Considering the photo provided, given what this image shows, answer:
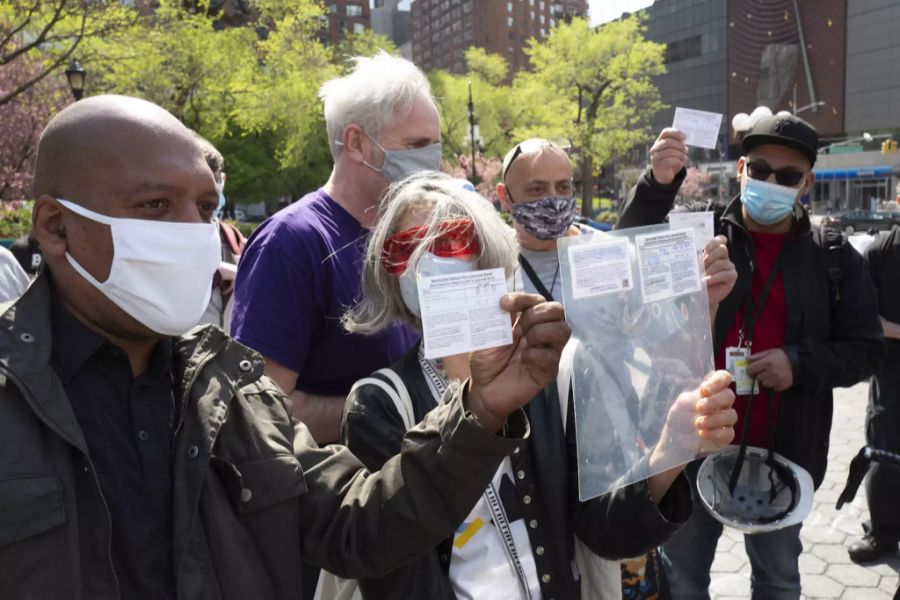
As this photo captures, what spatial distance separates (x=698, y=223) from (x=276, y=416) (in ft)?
3.93

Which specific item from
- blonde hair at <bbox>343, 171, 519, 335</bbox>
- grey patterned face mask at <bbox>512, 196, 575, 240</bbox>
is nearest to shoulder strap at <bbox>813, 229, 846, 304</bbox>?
grey patterned face mask at <bbox>512, 196, 575, 240</bbox>

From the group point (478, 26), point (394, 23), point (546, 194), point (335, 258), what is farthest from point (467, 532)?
point (394, 23)

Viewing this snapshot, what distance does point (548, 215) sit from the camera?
3.47m

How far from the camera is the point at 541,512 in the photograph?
1.72m

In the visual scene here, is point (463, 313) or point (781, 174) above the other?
point (781, 174)

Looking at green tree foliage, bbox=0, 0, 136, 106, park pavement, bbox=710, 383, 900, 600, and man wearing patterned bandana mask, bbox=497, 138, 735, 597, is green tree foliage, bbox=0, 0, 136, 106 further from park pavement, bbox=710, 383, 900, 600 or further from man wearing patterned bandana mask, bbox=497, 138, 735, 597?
park pavement, bbox=710, 383, 900, 600

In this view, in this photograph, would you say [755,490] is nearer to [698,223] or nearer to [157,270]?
[698,223]

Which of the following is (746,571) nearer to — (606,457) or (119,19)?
(606,457)

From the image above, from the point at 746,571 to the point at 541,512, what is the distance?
10.6 ft

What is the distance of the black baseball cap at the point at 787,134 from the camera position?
10.1ft

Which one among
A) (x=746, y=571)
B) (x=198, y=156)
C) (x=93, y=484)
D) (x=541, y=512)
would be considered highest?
(x=198, y=156)

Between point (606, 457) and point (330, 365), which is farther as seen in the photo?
point (330, 365)

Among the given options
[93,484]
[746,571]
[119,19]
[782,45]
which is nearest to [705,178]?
[782,45]

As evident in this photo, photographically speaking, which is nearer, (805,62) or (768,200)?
(768,200)
